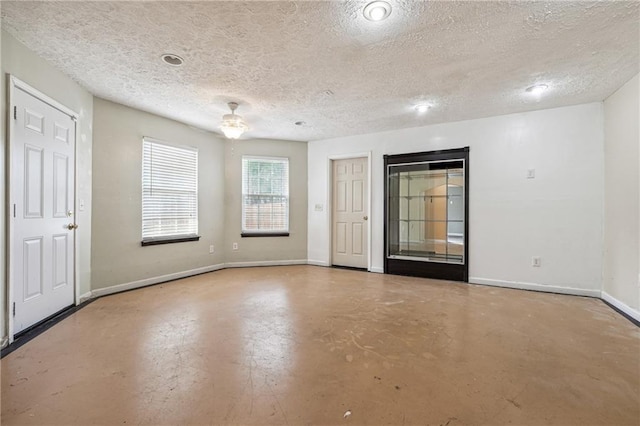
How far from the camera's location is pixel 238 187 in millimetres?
5621

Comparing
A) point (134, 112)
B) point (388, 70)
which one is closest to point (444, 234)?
point (388, 70)

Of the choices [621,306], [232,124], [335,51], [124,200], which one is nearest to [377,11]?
[335,51]

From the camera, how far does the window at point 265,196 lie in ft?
18.7

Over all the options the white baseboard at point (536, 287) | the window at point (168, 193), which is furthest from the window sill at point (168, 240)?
the white baseboard at point (536, 287)

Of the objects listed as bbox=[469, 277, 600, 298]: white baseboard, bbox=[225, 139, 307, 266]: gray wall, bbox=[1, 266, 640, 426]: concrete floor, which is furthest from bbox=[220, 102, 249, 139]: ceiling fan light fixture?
bbox=[469, 277, 600, 298]: white baseboard

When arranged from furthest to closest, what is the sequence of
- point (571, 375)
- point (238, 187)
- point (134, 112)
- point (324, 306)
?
point (238, 187) < point (134, 112) < point (324, 306) < point (571, 375)

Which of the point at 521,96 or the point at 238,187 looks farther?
the point at 238,187

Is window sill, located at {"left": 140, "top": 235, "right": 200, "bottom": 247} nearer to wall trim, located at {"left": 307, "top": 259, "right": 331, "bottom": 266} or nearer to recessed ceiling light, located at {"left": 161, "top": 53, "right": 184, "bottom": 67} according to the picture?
wall trim, located at {"left": 307, "top": 259, "right": 331, "bottom": 266}

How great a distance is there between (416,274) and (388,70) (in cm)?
328

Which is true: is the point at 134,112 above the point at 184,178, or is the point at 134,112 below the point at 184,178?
above

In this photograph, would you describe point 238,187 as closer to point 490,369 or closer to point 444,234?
point 444,234

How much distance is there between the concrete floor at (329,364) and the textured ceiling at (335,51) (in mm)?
2509

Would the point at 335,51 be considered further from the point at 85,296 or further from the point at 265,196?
the point at 85,296

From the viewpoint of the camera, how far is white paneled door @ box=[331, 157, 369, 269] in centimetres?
551
